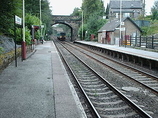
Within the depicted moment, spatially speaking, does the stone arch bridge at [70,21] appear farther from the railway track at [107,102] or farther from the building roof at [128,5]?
the railway track at [107,102]

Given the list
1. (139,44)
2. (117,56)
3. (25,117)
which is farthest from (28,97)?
(139,44)

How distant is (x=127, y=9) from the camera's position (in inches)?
3002

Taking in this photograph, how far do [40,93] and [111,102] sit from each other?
2.17m

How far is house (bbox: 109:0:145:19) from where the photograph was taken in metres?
74.8

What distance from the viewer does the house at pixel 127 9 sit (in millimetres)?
74812

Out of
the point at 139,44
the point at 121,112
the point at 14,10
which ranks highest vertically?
the point at 14,10

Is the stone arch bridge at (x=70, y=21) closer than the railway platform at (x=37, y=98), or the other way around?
the railway platform at (x=37, y=98)

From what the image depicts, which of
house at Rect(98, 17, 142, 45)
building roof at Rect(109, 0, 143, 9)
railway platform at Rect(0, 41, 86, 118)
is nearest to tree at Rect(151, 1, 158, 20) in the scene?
building roof at Rect(109, 0, 143, 9)

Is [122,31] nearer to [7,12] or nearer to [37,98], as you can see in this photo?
[7,12]

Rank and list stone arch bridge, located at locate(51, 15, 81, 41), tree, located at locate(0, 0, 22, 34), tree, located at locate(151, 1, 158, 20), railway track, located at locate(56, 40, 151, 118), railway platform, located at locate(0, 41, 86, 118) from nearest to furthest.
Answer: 1. railway platform, located at locate(0, 41, 86, 118)
2. railway track, located at locate(56, 40, 151, 118)
3. tree, located at locate(0, 0, 22, 34)
4. tree, located at locate(151, 1, 158, 20)
5. stone arch bridge, located at locate(51, 15, 81, 41)

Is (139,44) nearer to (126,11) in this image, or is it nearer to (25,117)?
(25,117)

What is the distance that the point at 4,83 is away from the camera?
8266 millimetres


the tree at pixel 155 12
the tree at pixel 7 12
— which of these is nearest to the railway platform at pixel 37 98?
the tree at pixel 7 12

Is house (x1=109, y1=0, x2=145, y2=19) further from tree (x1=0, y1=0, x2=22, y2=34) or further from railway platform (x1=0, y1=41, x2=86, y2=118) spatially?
railway platform (x1=0, y1=41, x2=86, y2=118)
